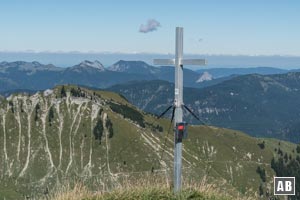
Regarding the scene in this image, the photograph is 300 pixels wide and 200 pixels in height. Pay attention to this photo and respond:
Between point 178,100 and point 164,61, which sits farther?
point 164,61

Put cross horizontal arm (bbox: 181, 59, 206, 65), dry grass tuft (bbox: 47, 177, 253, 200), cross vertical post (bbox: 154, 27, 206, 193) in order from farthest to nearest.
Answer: cross horizontal arm (bbox: 181, 59, 206, 65) → cross vertical post (bbox: 154, 27, 206, 193) → dry grass tuft (bbox: 47, 177, 253, 200)

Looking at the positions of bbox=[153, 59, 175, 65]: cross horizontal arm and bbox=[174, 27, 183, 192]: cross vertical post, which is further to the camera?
bbox=[153, 59, 175, 65]: cross horizontal arm

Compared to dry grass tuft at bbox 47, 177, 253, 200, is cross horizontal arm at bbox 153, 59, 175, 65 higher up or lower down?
higher up

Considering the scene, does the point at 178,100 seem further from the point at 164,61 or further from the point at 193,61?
the point at 164,61

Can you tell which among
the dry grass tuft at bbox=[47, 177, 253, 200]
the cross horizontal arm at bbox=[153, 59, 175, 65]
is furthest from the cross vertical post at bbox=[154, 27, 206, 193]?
the dry grass tuft at bbox=[47, 177, 253, 200]

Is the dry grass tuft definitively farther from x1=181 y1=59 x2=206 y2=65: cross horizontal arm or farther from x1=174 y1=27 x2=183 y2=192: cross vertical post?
x1=181 y1=59 x2=206 y2=65: cross horizontal arm

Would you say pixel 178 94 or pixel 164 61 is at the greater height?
pixel 164 61

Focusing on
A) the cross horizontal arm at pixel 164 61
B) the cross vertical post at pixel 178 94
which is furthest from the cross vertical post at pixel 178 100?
the cross horizontal arm at pixel 164 61

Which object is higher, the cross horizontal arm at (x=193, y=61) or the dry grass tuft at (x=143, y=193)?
the cross horizontal arm at (x=193, y=61)

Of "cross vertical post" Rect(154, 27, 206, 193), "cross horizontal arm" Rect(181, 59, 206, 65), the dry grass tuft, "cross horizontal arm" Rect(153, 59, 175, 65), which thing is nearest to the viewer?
the dry grass tuft

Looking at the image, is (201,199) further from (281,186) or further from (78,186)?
(78,186)

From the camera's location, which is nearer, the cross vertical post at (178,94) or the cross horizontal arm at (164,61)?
the cross vertical post at (178,94)

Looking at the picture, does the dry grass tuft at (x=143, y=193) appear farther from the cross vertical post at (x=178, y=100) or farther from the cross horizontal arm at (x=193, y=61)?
the cross horizontal arm at (x=193, y=61)

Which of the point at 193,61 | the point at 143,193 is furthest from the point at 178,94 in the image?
the point at 143,193
